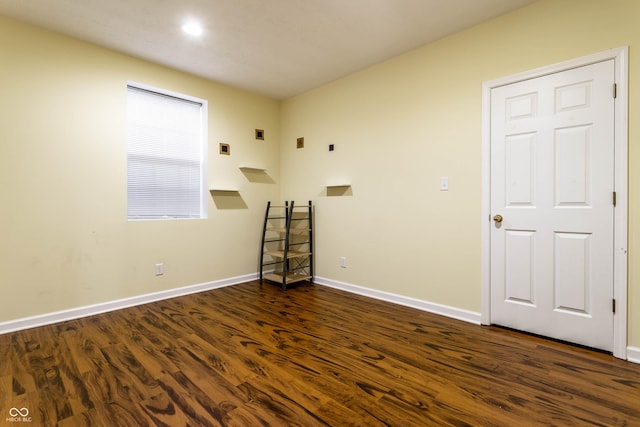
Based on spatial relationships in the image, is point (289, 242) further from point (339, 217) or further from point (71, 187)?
point (71, 187)

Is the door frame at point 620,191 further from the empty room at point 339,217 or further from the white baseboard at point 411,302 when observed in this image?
the white baseboard at point 411,302

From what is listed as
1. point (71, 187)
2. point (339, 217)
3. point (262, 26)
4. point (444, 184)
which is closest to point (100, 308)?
point (71, 187)

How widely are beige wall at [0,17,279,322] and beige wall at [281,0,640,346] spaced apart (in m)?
1.71

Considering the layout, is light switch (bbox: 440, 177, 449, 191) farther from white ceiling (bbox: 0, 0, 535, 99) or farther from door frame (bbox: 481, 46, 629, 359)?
white ceiling (bbox: 0, 0, 535, 99)

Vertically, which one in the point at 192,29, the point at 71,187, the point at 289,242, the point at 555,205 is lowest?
the point at 289,242

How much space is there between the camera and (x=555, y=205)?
2260mm

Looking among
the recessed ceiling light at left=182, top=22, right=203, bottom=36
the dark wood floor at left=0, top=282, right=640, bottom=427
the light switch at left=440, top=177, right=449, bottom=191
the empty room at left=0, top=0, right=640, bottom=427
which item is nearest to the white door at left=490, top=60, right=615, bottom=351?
the empty room at left=0, top=0, right=640, bottom=427

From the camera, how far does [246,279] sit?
409 cm

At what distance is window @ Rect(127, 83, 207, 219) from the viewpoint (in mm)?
3195

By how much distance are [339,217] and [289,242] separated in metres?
0.95

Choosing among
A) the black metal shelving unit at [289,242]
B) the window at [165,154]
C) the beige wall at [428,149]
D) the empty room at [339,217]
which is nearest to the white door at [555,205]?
the empty room at [339,217]

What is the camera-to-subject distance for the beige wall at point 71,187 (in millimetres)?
2480

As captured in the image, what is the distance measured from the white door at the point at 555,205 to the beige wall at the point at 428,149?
0.13m

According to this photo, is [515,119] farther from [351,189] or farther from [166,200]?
[166,200]
